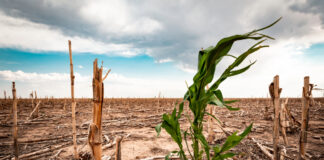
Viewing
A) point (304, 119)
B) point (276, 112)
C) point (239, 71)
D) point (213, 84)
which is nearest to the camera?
point (239, 71)

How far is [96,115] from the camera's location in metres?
1.18

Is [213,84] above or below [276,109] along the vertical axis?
above

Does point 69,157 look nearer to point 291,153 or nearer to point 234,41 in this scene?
point 234,41

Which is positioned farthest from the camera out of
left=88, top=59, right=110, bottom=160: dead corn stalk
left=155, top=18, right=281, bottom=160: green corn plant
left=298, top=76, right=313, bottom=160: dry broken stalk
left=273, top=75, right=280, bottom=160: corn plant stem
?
left=298, top=76, right=313, bottom=160: dry broken stalk

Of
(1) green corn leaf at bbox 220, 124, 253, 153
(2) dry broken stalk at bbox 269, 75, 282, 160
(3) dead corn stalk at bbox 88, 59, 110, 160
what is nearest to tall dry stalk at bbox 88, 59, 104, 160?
(3) dead corn stalk at bbox 88, 59, 110, 160

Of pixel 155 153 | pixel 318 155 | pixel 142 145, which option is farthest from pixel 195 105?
pixel 318 155

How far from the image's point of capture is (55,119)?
8.81 meters

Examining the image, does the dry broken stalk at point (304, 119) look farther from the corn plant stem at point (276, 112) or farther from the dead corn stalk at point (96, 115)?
the dead corn stalk at point (96, 115)

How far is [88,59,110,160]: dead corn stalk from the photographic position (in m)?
1.16

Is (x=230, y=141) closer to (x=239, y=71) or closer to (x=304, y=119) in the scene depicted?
(x=239, y=71)

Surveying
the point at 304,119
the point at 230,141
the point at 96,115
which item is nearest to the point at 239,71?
the point at 230,141

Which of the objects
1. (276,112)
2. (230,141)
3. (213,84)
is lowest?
(230,141)

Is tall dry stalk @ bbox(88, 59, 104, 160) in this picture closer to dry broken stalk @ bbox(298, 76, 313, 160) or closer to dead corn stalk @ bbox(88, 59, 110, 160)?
dead corn stalk @ bbox(88, 59, 110, 160)

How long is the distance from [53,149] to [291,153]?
5.66 m
